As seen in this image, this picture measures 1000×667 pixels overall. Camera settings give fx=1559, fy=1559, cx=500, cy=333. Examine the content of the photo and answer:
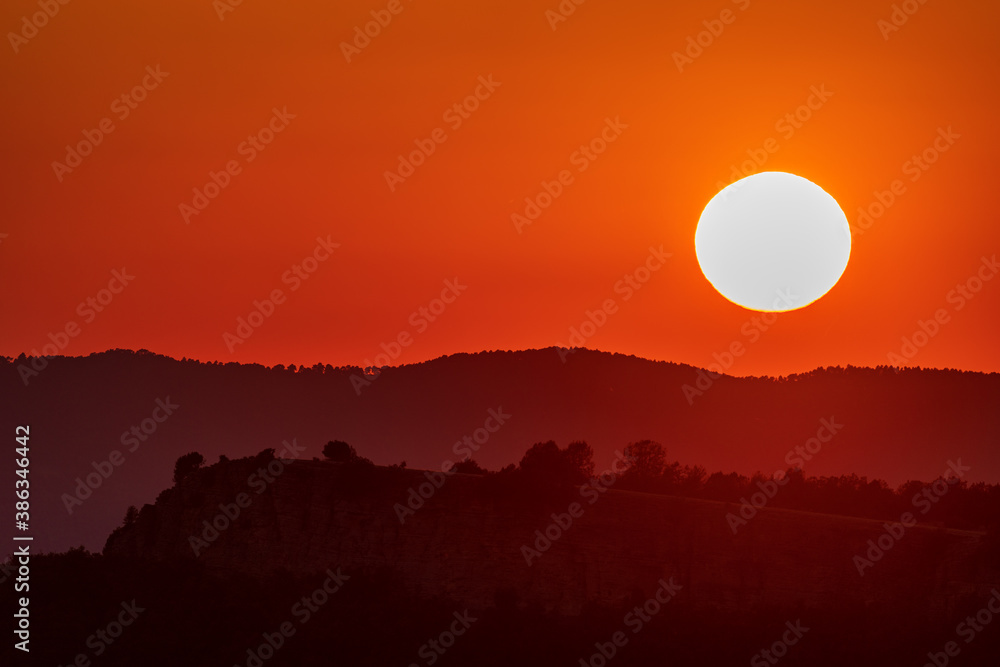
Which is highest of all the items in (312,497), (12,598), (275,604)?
(312,497)

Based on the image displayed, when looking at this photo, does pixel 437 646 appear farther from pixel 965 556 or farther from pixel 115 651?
pixel 965 556

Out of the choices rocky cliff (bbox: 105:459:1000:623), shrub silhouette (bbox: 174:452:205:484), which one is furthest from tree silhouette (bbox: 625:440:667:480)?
shrub silhouette (bbox: 174:452:205:484)

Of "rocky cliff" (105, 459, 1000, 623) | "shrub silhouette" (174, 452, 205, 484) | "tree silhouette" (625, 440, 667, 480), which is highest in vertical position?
"tree silhouette" (625, 440, 667, 480)

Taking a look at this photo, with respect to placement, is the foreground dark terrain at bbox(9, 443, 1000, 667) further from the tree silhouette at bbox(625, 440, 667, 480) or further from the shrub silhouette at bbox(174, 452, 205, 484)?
the tree silhouette at bbox(625, 440, 667, 480)

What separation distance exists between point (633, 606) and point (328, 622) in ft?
46.7

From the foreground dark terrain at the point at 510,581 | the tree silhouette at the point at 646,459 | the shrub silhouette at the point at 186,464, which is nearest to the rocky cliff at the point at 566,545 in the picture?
the foreground dark terrain at the point at 510,581

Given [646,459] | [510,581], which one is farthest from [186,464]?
[646,459]

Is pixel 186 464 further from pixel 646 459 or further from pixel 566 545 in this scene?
pixel 646 459

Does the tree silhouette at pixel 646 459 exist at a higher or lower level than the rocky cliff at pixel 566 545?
higher

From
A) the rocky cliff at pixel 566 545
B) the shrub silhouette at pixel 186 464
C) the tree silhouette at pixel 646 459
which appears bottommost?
the shrub silhouette at pixel 186 464

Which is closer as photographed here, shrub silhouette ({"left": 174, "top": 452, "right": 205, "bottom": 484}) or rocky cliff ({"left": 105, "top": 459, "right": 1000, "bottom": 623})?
rocky cliff ({"left": 105, "top": 459, "right": 1000, "bottom": 623})

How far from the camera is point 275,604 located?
73.4 meters

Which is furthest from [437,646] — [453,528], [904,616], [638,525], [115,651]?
[904,616]

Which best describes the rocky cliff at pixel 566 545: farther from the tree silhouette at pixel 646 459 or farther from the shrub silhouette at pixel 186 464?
the tree silhouette at pixel 646 459
